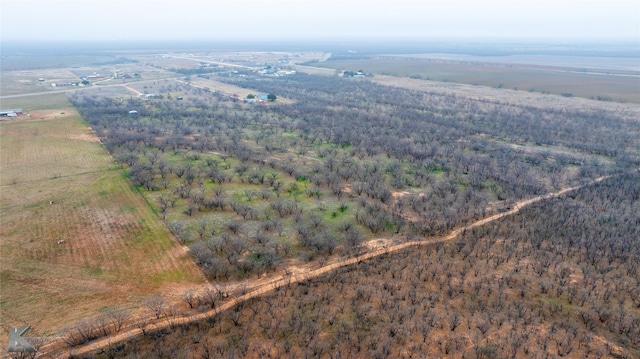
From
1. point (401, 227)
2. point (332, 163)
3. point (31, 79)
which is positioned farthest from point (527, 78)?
point (31, 79)

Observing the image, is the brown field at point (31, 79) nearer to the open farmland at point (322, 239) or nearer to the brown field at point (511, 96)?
the open farmland at point (322, 239)

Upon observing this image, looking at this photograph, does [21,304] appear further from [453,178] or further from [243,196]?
[453,178]

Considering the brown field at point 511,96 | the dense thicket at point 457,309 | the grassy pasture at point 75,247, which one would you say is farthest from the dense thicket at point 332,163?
the brown field at point 511,96

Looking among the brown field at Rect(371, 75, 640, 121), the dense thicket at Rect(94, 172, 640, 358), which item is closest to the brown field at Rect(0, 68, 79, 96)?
the brown field at Rect(371, 75, 640, 121)

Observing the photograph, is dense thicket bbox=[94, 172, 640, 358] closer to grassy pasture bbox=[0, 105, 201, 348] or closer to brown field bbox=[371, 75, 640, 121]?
grassy pasture bbox=[0, 105, 201, 348]

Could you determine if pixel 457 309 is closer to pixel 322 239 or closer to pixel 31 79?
pixel 322 239

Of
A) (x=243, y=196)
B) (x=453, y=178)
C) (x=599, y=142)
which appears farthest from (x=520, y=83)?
(x=243, y=196)
